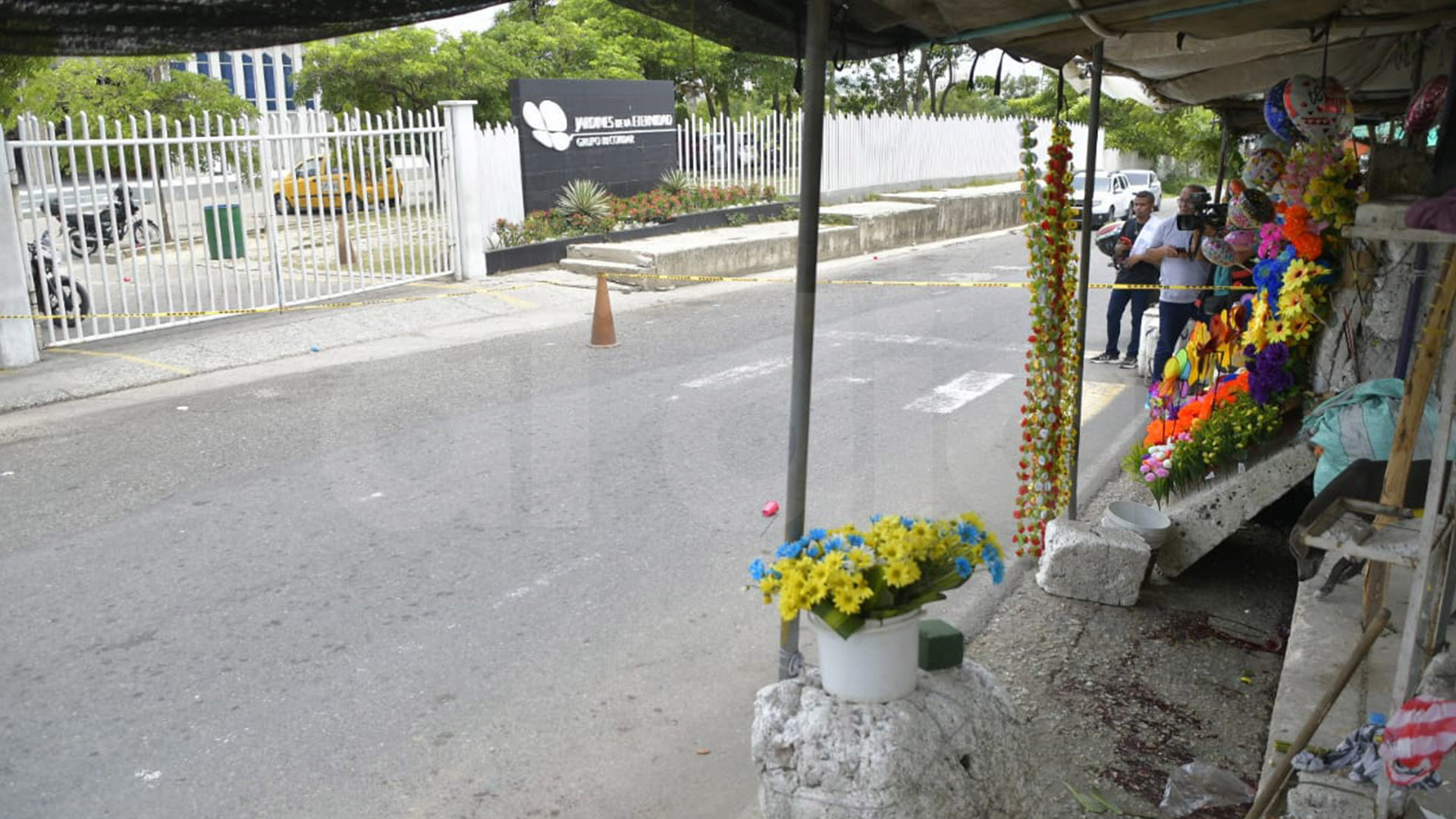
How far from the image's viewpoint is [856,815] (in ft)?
10.6

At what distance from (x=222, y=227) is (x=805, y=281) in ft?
41.5

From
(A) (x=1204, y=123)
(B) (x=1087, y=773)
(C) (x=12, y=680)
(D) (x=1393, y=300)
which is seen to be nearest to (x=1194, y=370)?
(D) (x=1393, y=300)

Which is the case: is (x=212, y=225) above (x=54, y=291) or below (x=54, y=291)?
above

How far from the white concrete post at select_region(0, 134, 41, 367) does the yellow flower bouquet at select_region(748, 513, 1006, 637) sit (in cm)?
998

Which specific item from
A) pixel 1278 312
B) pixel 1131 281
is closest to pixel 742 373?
pixel 1131 281

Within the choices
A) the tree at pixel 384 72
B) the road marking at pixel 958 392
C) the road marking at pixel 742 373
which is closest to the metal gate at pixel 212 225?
the tree at pixel 384 72

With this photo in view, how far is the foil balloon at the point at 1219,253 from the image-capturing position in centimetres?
820

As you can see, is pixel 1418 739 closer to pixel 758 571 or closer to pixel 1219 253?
pixel 758 571

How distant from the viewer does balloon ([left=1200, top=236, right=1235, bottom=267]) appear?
8.20 meters

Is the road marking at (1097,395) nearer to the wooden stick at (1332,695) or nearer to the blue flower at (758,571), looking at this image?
the wooden stick at (1332,695)

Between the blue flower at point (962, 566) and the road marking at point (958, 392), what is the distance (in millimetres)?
6151

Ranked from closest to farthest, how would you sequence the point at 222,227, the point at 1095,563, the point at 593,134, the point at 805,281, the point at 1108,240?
the point at 805,281 → the point at 1095,563 → the point at 1108,240 → the point at 222,227 → the point at 593,134

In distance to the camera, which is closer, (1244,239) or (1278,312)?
(1278,312)

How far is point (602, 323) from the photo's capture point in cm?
1218
